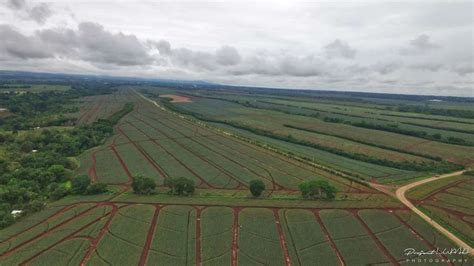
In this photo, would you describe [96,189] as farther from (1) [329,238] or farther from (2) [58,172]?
(1) [329,238]

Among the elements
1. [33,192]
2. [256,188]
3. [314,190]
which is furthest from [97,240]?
[314,190]

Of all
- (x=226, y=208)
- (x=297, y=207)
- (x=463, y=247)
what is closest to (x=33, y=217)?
(x=226, y=208)

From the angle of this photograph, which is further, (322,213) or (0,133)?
(0,133)

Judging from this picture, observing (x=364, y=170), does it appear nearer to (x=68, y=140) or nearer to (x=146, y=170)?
(x=146, y=170)

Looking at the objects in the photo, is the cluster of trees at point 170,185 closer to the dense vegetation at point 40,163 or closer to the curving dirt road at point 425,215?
the dense vegetation at point 40,163

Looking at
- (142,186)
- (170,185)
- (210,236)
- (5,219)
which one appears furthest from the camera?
(170,185)

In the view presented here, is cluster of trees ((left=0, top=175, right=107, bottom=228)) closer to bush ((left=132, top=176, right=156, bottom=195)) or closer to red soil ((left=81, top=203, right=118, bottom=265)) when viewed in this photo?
bush ((left=132, top=176, right=156, bottom=195))

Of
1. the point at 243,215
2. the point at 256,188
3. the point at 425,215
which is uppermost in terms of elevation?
the point at 256,188
